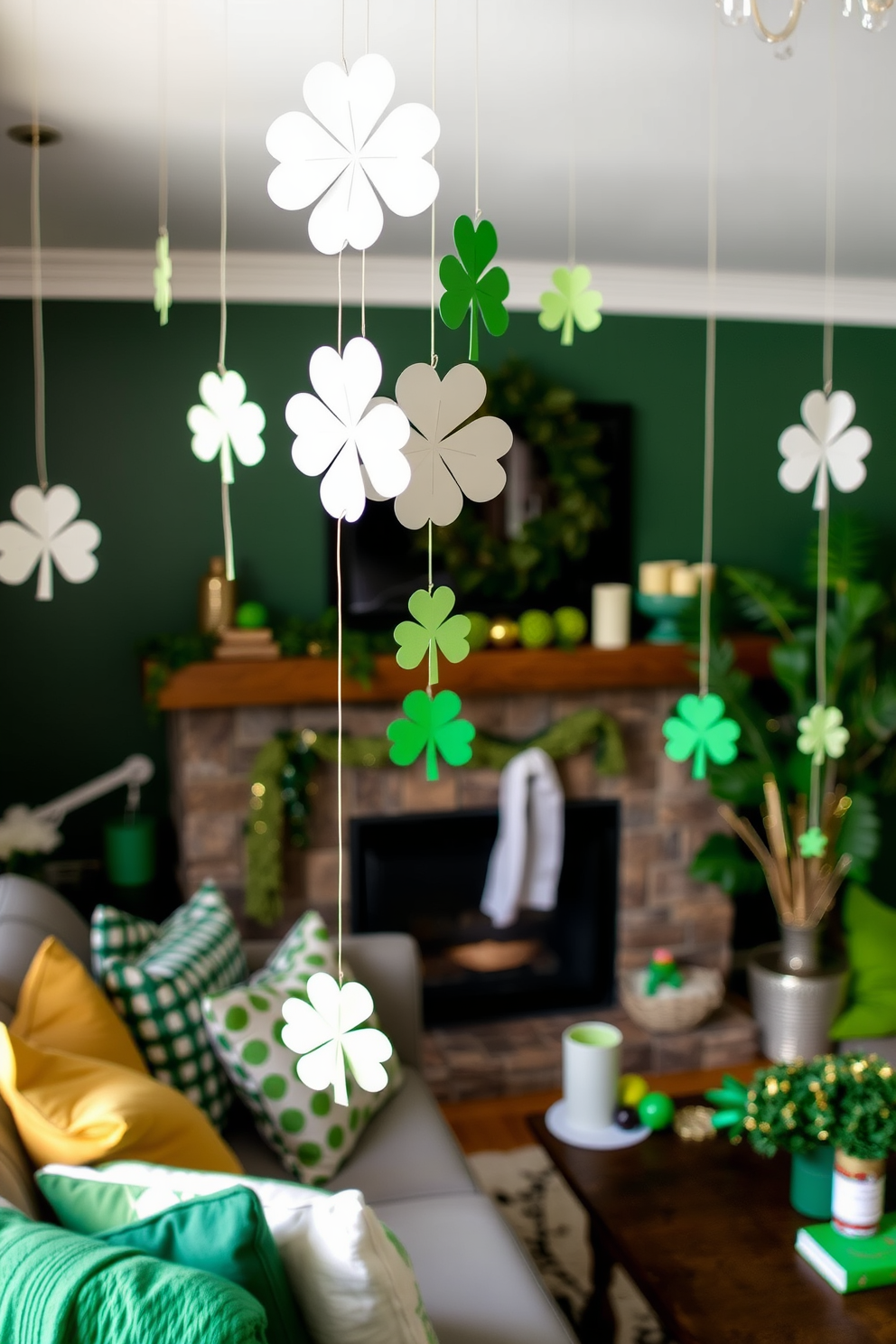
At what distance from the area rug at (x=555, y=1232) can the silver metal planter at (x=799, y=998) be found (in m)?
0.87

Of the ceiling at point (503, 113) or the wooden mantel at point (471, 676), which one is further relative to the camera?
the wooden mantel at point (471, 676)

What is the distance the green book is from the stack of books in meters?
2.00

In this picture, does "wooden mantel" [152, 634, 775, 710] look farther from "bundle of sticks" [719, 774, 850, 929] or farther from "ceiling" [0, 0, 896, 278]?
"ceiling" [0, 0, 896, 278]

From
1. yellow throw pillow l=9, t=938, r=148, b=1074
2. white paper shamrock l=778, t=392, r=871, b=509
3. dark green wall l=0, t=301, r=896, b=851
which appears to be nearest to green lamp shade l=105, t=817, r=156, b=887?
dark green wall l=0, t=301, r=896, b=851

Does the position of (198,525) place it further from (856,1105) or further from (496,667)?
(856,1105)

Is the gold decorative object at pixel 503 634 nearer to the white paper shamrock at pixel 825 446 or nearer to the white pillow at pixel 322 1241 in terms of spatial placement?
the white paper shamrock at pixel 825 446

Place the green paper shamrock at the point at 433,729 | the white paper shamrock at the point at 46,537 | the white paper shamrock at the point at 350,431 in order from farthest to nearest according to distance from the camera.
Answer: the white paper shamrock at the point at 46,537, the green paper shamrock at the point at 433,729, the white paper shamrock at the point at 350,431

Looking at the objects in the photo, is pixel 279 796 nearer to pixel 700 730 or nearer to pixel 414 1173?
pixel 414 1173

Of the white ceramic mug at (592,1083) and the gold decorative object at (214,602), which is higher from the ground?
the gold decorative object at (214,602)

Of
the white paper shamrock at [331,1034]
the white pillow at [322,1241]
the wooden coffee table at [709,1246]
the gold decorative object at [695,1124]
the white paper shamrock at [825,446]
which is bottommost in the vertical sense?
the wooden coffee table at [709,1246]

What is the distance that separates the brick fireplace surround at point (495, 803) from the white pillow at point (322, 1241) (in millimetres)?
1879

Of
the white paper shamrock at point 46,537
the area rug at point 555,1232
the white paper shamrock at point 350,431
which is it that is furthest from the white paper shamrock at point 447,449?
the area rug at point 555,1232

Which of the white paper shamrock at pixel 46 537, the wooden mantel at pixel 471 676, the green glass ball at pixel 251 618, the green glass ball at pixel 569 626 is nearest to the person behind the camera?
the white paper shamrock at pixel 46 537

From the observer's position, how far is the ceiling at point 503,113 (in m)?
1.90
